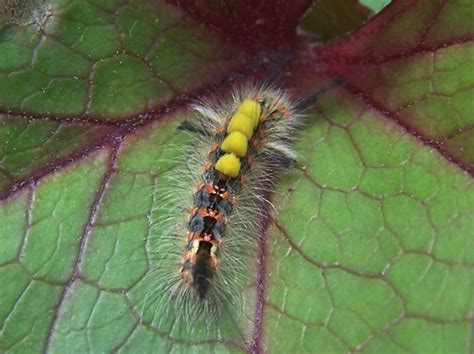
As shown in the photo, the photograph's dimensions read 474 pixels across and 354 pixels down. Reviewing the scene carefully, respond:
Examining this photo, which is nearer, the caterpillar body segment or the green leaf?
the green leaf

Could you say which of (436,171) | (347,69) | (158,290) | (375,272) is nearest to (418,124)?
(436,171)

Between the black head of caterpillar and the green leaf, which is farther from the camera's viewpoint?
the black head of caterpillar

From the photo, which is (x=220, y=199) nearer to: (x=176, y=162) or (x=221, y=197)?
(x=221, y=197)

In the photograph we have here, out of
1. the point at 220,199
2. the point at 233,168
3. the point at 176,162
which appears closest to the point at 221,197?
the point at 220,199

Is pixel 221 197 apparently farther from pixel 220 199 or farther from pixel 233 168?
pixel 233 168
